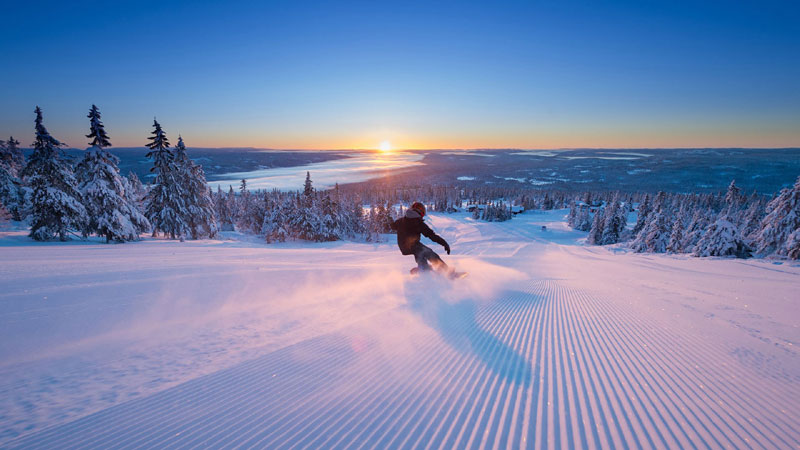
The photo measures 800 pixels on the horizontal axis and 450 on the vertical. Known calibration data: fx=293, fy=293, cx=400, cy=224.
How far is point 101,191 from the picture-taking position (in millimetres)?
20156

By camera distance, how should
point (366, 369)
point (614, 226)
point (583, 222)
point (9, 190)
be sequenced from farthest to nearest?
point (583, 222), point (614, 226), point (9, 190), point (366, 369)

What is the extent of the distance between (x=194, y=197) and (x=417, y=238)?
30.3 m

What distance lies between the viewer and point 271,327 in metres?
4.76

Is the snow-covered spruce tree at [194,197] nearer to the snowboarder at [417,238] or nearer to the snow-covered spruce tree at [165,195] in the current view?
the snow-covered spruce tree at [165,195]

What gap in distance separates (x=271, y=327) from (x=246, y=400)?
199 centimetres

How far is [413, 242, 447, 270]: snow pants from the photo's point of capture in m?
8.60

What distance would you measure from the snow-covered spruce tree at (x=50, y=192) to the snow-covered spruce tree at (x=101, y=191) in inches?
24.0

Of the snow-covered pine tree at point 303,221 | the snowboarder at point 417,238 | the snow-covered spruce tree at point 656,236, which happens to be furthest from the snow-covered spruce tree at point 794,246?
the snow-covered pine tree at point 303,221

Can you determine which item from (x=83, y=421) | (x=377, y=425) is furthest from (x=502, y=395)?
(x=83, y=421)

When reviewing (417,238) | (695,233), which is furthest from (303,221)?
(695,233)

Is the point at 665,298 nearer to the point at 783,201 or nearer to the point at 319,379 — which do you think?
the point at 319,379

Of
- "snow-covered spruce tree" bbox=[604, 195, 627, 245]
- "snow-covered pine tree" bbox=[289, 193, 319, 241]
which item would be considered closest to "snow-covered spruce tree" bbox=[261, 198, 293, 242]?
"snow-covered pine tree" bbox=[289, 193, 319, 241]

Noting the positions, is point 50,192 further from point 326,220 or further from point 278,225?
point 326,220

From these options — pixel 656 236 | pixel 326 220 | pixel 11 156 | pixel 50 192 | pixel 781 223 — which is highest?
pixel 11 156
